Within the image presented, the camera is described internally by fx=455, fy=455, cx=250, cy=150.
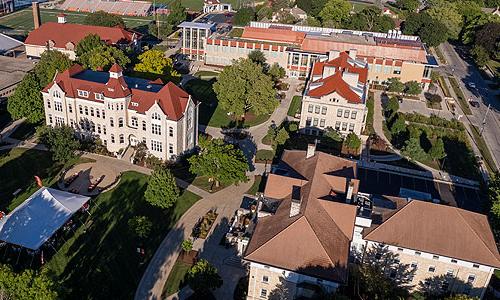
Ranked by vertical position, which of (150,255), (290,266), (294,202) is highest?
(294,202)

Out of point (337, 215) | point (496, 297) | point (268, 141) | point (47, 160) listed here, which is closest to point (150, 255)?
point (337, 215)

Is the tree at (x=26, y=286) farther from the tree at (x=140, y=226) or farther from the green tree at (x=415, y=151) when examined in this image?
the green tree at (x=415, y=151)

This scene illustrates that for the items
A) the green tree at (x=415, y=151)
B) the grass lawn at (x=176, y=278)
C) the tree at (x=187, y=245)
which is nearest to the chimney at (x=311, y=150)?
the tree at (x=187, y=245)

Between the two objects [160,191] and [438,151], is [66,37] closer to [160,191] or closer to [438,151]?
[160,191]

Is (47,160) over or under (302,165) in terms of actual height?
under

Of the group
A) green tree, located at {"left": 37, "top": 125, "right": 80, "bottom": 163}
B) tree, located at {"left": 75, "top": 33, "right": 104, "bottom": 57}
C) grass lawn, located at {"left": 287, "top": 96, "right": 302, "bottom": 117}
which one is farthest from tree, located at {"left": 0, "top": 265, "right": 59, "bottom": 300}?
tree, located at {"left": 75, "top": 33, "right": 104, "bottom": 57}

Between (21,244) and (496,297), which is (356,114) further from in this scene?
(21,244)

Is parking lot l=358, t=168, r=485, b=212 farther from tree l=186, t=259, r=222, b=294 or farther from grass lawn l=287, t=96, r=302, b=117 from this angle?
tree l=186, t=259, r=222, b=294
